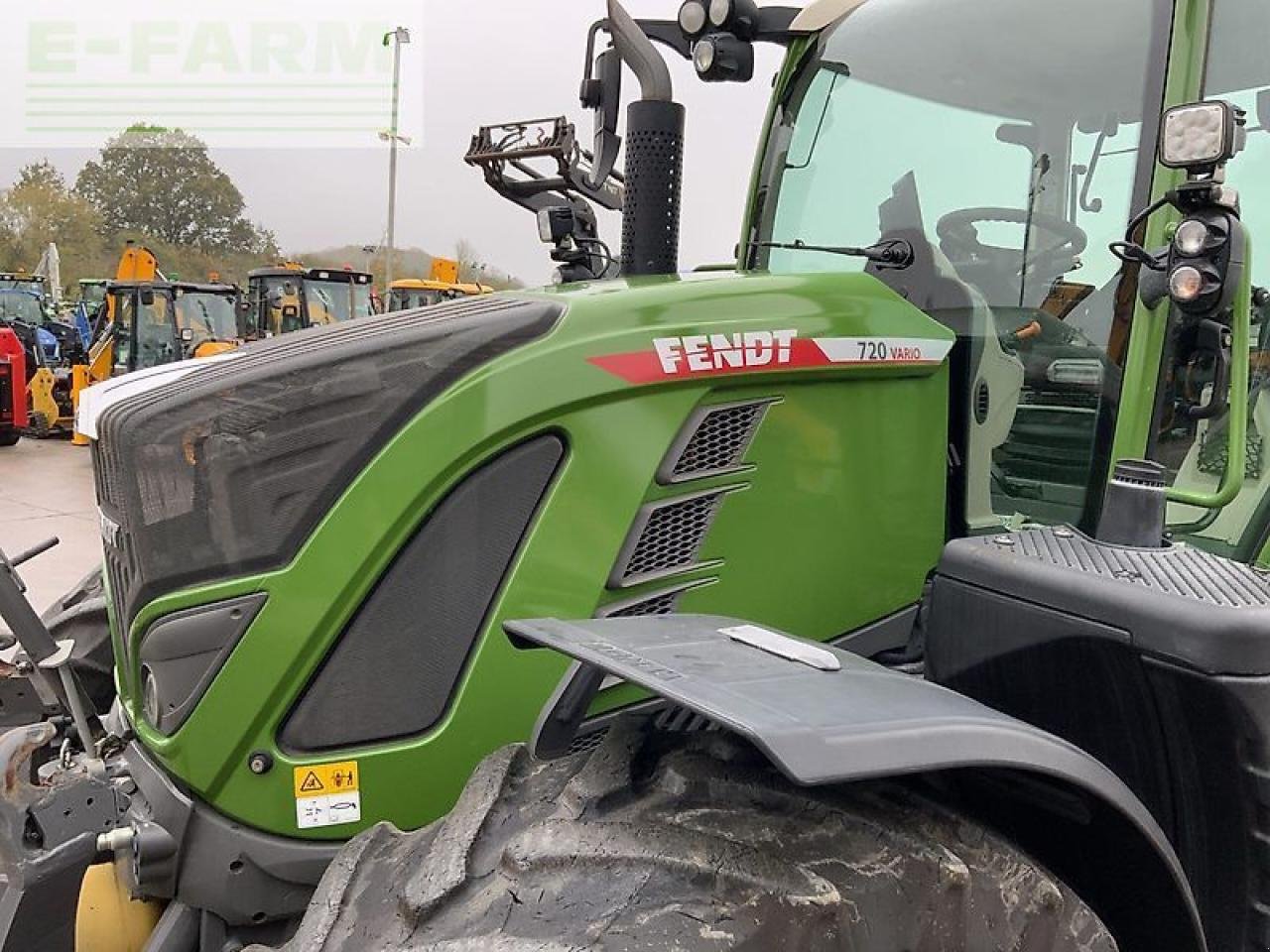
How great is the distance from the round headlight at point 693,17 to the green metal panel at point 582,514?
0.72 m

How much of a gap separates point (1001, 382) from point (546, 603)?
97 cm

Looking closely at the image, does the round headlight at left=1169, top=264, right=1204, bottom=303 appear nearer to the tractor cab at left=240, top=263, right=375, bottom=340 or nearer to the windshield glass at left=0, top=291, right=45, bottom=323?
the tractor cab at left=240, top=263, right=375, bottom=340

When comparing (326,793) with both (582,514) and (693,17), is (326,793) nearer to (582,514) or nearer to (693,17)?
(582,514)

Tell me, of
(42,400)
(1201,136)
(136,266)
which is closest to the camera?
(1201,136)

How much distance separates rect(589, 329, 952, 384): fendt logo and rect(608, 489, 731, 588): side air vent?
0.72 ft

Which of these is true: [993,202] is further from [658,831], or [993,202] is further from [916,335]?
[658,831]

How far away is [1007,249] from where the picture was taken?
220cm

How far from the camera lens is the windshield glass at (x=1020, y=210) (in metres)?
2.08

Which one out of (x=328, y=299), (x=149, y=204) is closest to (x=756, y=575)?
(x=328, y=299)

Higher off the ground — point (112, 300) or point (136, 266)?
point (136, 266)

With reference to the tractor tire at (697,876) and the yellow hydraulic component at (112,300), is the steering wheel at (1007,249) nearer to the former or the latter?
the tractor tire at (697,876)

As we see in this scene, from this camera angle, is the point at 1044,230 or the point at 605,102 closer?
the point at 1044,230

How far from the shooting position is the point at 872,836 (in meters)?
1.41

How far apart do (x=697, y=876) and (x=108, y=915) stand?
1.24m
